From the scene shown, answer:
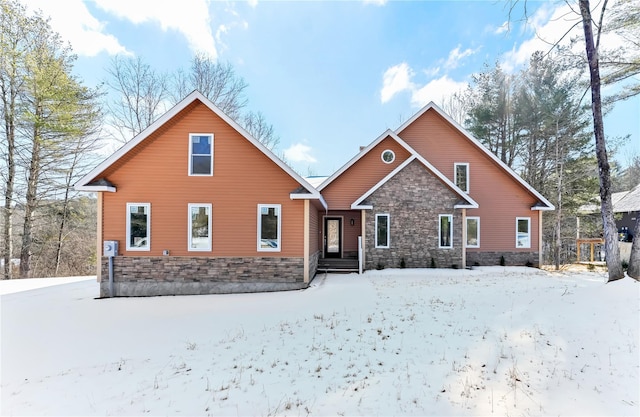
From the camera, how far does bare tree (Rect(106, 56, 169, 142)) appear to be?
60.0 ft

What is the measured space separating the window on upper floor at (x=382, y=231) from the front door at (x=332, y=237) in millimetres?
2636

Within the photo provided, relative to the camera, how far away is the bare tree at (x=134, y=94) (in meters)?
18.3

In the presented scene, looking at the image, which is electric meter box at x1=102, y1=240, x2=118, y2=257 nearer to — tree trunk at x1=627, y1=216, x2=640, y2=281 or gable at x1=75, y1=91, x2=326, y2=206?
gable at x1=75, y1=91, x2=326, y2=206

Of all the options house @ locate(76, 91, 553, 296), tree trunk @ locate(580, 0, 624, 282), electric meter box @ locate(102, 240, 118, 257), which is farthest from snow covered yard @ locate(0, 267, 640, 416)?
electric meter box @ locate(102, 240, 118, 257)

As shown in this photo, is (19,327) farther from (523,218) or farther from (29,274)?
(523,218)

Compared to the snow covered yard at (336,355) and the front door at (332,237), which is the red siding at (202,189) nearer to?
the snow covered yard at (336,355)

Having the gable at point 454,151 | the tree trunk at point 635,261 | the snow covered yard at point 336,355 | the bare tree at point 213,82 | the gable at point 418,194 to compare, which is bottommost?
the snow covered yard at point 336,355

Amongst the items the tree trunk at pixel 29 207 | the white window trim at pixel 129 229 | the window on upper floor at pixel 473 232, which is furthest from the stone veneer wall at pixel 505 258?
the tree trunk at pixel 29 207

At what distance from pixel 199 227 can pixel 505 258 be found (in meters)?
14.1

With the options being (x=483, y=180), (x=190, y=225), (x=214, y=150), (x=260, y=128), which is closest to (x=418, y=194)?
(x=483, y=180)

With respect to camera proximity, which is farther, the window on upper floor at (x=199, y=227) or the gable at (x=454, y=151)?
the gable at (x=454, y=151)

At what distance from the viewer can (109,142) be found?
1655cm

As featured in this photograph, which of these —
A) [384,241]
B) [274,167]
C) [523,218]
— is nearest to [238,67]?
[274,167]

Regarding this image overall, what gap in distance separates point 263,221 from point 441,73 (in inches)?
782
